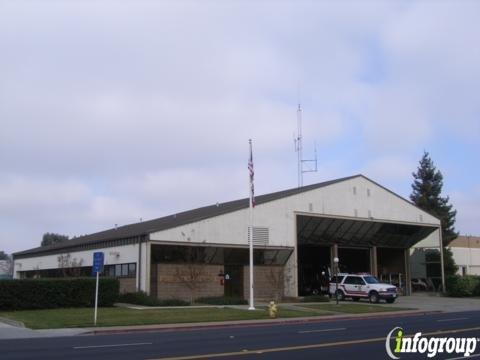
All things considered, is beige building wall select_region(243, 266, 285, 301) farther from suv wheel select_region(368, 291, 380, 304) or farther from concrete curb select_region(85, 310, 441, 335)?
concrete curb select_region(85, 310, 441, 335)

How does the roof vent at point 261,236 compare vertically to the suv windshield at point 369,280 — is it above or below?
above

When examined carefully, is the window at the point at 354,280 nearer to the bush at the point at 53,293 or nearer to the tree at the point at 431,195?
the bush at the point at 53,293

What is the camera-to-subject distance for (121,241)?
42.0 meters

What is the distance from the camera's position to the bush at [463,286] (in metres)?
54.1

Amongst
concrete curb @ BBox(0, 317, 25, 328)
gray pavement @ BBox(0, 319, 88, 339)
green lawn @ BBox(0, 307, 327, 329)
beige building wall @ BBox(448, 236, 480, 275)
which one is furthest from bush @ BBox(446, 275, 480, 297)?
gray pavement @ BBox(0, 319, 88, 339)

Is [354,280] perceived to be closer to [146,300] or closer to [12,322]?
[146,300]

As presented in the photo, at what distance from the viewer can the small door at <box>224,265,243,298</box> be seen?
42.9 m

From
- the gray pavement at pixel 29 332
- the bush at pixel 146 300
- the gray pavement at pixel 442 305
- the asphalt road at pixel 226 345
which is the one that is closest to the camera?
the asphalt road at pixel 226 345

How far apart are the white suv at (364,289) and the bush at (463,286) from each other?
1361cm

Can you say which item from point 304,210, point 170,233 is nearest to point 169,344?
point 170,233

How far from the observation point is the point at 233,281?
43.4m

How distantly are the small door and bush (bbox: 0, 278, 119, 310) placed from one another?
972 centimetres

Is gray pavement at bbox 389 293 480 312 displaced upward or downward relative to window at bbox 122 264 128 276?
downward

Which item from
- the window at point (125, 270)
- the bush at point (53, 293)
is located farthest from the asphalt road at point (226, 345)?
the window at point (125, 270)
